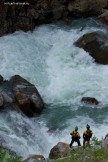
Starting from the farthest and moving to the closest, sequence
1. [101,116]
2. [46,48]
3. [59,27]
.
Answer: [59,27] < [46,48] < [101,116]

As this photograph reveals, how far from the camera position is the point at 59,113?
635 inches

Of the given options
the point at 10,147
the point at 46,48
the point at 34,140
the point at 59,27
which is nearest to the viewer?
the point at 10,147

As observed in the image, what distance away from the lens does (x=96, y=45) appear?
66.0 feet

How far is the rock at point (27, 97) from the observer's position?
1585cm

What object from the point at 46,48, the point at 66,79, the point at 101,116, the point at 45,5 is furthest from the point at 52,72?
the point at 45,5

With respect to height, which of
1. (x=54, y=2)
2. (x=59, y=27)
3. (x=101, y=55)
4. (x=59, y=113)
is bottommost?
(x=59, y=113)

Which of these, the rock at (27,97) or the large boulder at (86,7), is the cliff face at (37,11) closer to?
the large boulder at (86,7)

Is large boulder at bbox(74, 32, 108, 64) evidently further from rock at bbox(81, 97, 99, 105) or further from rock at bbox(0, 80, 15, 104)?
rock at bbox(0, 80, 15, 104)

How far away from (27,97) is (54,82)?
286cm

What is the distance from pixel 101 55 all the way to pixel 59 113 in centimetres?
510

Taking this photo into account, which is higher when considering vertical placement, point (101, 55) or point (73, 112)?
point (101, 55)

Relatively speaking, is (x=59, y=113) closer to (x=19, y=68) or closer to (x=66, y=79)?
(x=66, y=79)

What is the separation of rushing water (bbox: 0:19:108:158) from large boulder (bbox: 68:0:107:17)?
1.91ft

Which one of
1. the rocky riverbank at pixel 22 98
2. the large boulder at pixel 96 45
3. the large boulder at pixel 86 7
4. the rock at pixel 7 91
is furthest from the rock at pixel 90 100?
the large boulder at pixel 86 7
